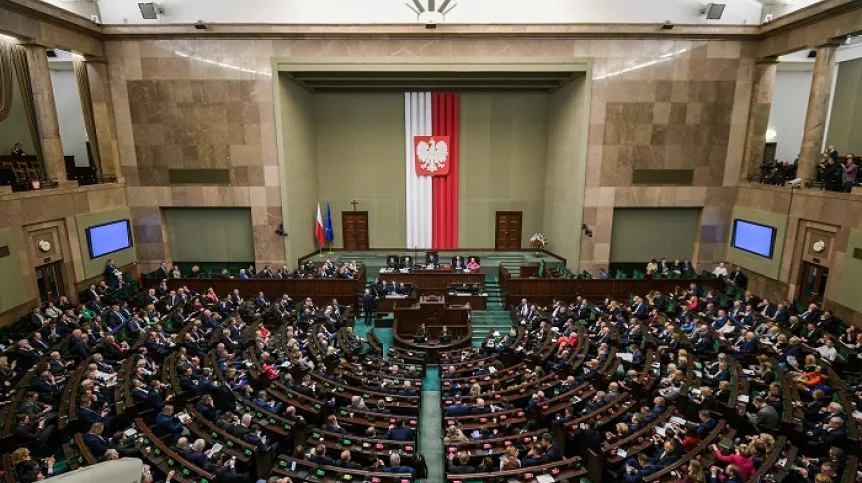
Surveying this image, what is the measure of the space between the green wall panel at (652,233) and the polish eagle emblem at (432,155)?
7721 mm

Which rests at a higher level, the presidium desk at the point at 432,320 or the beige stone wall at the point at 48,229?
the beige stone wall at the point at 48,229

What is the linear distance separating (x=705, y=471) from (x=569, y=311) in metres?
7.05

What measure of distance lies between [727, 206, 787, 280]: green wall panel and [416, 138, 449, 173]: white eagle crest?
11.8 metres

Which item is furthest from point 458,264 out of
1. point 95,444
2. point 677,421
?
point 95,444

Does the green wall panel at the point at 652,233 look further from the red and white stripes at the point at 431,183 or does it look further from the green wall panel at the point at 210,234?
the green wall panel at the point at 210,234

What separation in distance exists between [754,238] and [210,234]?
20.5m

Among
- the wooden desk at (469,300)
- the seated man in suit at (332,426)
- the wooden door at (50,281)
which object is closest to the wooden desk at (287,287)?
the wooden desk at (469,300)

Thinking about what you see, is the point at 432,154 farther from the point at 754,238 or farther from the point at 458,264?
the point at 754,238

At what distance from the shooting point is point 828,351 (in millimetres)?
9648

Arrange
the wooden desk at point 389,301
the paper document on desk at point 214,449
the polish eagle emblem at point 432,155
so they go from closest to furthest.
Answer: the paper document on desk at point 214,449 < the wooden desk at point 389,301 < the polish eagle emblem at point 432,155

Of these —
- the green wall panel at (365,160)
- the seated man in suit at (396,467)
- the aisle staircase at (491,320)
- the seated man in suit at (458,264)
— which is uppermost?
the green wall panel at (365,160)

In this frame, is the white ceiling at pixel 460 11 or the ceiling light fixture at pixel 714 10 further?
the white ceiling at pixel 460 11

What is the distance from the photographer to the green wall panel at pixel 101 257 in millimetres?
14727

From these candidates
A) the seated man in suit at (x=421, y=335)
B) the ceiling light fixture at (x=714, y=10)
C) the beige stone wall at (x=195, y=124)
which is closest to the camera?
the seated man in suit at (x=421, y=335)
